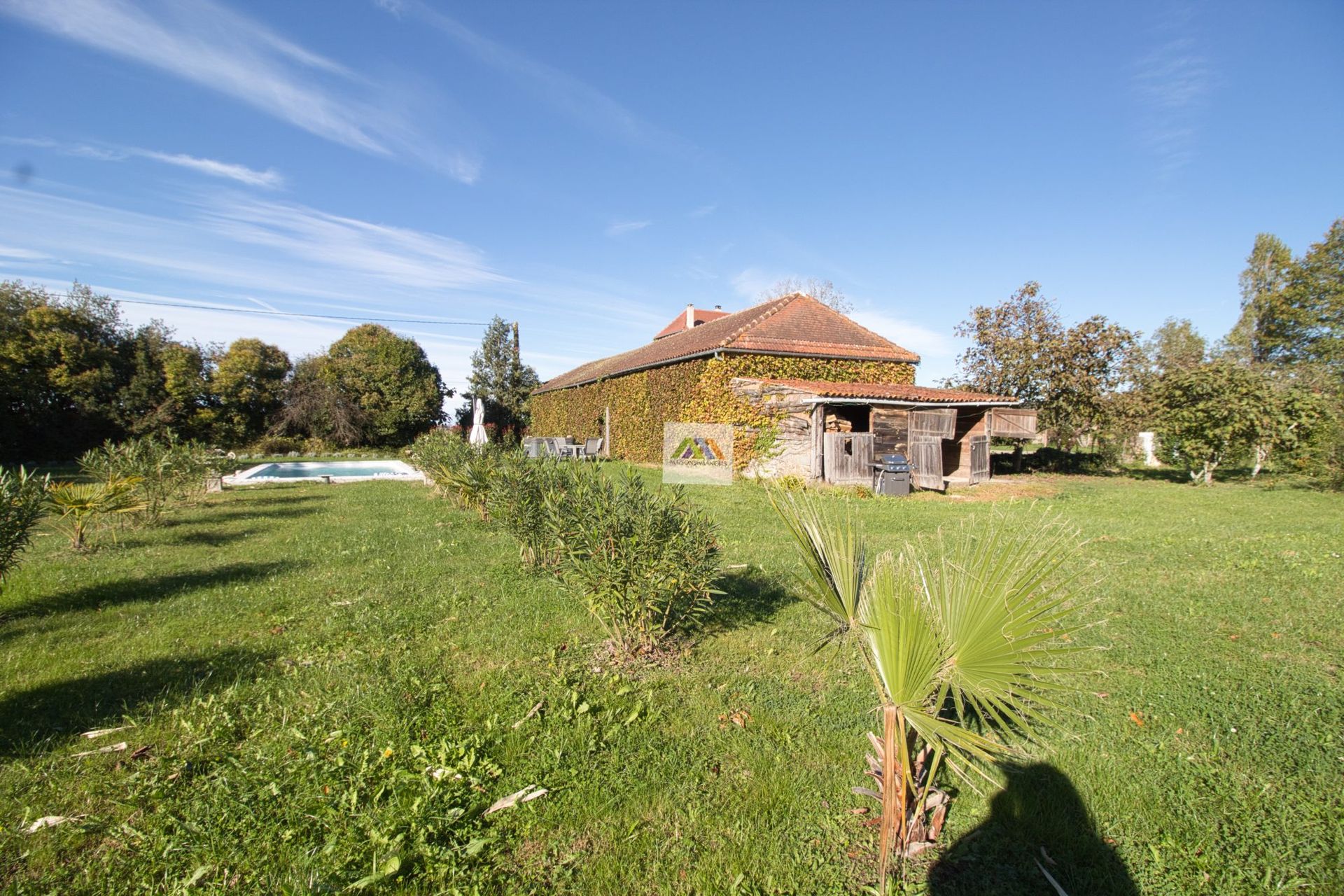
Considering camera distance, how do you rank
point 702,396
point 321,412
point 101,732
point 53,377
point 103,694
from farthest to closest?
1. point 321,412
2. point 53,377
3. point 702,396
4. point 103,694
5. point 101,732

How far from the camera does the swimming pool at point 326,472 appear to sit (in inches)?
696

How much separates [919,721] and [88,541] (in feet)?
36.6

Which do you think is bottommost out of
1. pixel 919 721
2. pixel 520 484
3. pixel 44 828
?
pixel 44 828

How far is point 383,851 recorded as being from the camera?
2471mm

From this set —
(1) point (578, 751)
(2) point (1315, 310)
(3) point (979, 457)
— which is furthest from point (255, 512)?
(2) point (1315, 310)

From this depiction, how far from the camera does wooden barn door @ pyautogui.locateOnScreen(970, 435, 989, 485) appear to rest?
58.5ft

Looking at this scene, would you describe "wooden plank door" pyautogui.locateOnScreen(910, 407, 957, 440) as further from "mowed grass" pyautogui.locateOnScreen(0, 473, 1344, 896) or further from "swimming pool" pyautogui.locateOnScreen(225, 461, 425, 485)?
"swimming pool" pyautogui.locateOnScreen(225, 461, 425, 485)

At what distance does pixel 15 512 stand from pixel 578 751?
5454 mm

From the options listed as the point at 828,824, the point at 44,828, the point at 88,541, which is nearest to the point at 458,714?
the point at 44,828

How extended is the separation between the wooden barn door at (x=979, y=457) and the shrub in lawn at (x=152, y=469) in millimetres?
18618

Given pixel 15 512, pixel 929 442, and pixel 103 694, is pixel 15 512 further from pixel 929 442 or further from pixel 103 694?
pixel 929 442

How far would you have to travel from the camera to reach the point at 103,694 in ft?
12.5

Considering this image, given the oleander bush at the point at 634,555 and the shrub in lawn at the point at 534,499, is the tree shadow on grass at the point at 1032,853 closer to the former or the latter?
the oleander bush at the point at 634,555

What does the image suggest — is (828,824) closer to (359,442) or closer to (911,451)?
(911,451)
